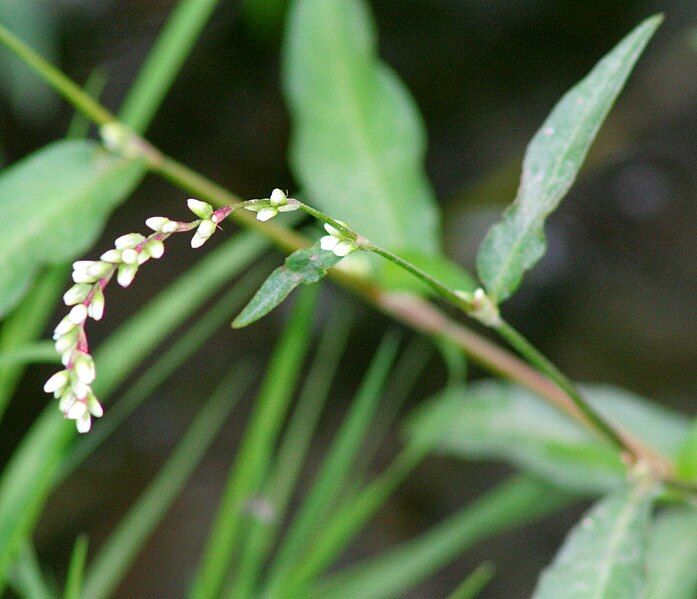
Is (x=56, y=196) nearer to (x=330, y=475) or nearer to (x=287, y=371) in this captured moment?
(x=287, y=371)

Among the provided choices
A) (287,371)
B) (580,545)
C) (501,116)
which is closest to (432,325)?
(287,371)

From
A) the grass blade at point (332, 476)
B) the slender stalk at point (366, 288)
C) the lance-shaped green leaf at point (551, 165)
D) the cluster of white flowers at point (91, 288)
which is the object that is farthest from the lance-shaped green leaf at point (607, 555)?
the cluster of white flowers at point (91, 288)

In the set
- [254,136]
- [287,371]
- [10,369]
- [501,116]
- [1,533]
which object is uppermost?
[501,116]

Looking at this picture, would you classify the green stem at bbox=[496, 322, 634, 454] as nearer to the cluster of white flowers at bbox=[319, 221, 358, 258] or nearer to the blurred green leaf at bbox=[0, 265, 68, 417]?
the cluster of white flowers at bbox=[319, 221, 358, 258]

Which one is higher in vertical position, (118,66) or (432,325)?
(118,66)

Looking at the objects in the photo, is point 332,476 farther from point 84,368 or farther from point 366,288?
point 84,368

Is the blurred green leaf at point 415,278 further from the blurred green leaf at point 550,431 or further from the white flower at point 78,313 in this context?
the white flower at point 78,313

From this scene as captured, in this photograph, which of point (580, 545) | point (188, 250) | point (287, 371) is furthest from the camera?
point (188, 250)
